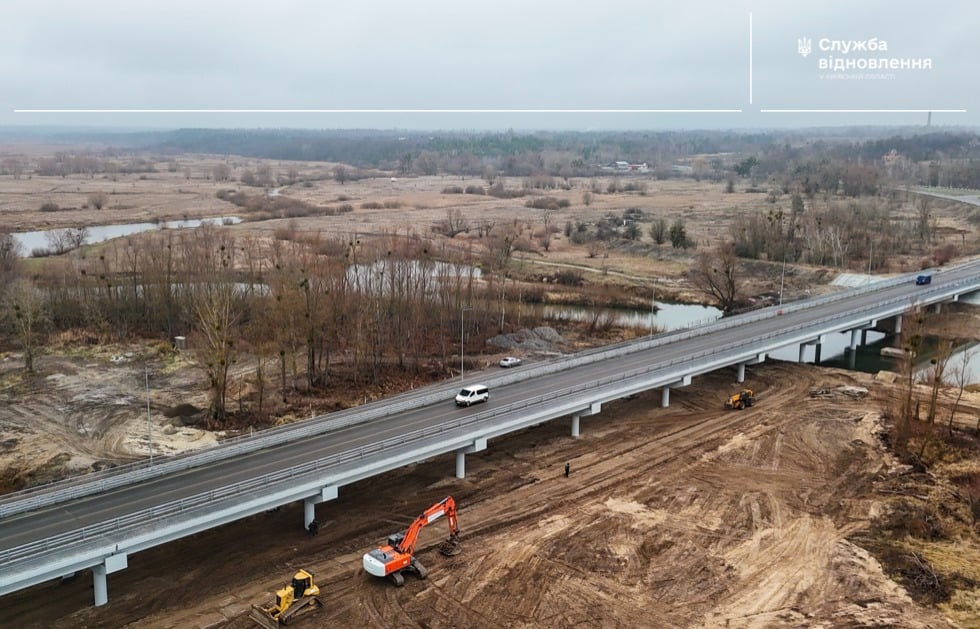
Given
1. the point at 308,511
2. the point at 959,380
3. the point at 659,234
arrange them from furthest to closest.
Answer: the point at 659,234 → the point at 959,380 → the point at 308,511

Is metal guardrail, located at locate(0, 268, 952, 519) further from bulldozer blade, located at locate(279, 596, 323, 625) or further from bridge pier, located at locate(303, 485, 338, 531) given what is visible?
bulldozer blade, located at locate(279, 596, 323, 625)

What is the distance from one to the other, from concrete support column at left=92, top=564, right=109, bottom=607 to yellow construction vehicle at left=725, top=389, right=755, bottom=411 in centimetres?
4070

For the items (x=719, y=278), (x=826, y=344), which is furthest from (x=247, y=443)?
(x=719, y=278)

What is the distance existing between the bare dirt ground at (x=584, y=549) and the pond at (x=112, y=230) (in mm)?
92162

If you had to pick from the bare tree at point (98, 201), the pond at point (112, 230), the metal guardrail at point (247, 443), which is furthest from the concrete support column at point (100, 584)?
the bare tree at point (98, 201)

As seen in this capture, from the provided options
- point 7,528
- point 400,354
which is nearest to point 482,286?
point 400,354

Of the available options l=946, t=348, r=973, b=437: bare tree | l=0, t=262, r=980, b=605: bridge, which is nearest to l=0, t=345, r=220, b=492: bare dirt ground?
l=0, t=262, r=980, b=605: bridge

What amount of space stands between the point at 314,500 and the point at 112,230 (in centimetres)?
12176

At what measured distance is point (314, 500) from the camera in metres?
35.9

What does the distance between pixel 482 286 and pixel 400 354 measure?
23342mm

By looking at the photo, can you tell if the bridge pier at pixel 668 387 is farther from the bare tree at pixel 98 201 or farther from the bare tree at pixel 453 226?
the bare tree at pixel 98 201

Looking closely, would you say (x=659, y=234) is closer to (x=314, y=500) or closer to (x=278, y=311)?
(x=278, y=311)

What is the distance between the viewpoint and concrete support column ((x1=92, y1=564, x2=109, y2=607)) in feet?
96.7

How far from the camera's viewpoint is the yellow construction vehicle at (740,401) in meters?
55.2
